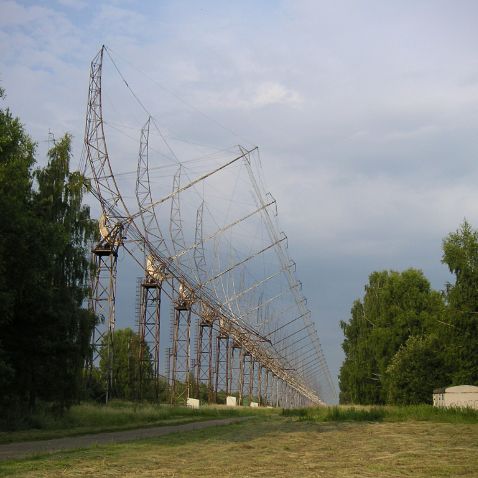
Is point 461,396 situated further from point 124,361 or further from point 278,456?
point 124,361

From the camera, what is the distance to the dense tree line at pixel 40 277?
28141 millimetres

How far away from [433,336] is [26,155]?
128 feet

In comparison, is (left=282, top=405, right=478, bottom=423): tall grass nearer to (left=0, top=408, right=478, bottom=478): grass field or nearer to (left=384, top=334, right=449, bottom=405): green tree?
(left=0, top=408, right=478, bottom=478): grass field

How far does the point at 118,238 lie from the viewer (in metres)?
49.7

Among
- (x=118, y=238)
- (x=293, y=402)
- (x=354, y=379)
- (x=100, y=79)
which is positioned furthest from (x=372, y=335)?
(x=293, y=402)

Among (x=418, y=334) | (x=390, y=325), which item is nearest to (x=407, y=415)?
(x=418, y=334)

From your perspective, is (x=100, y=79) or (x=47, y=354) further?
(x=100, y=79)

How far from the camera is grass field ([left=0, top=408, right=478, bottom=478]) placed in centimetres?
1576

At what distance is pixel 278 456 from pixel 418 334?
52788 mm

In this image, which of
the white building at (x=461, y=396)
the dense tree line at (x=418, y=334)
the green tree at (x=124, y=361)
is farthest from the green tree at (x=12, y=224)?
the green tree at (x=124, y=361)

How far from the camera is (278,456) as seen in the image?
19344 millimetres

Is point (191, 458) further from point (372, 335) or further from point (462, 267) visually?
point (372, 335)

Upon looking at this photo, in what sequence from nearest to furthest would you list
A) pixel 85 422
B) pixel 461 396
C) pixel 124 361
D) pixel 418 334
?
pixel 85 422 < pixel 461 396 < pixel 418 334 < pixel 124 361

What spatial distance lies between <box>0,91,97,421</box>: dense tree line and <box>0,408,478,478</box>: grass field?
8251mm
